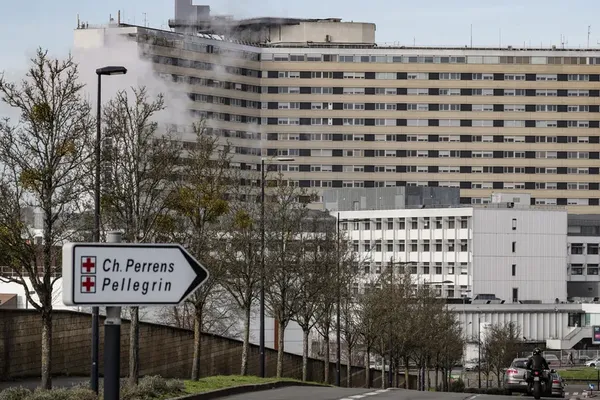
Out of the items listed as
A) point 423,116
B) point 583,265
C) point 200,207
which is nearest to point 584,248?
point 583,265

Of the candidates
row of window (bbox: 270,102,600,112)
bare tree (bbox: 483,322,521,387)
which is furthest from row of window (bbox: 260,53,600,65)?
bare tree (bbox: 483,322,521,387)

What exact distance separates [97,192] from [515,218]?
111m

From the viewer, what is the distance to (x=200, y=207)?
40.3m

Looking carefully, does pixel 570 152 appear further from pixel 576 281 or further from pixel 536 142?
pixel 576 281

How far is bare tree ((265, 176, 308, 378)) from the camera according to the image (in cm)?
5169

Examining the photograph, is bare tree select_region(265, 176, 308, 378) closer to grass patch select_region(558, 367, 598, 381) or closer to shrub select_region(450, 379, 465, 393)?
shrub select_region(450, 379, 465, 393)

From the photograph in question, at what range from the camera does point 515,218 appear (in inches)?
5428

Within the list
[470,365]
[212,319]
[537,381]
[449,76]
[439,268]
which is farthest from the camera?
[449,76]

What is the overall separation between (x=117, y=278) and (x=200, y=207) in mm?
32528

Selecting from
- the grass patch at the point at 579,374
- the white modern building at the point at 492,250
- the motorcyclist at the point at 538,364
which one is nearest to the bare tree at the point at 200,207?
the motorcyclist at the point at 538,364

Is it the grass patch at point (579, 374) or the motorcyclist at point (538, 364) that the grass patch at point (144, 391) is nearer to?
the motorcyclist at point (538, 364)

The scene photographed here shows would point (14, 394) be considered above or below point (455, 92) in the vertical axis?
below

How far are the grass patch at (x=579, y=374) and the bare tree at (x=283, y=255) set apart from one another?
5680 cm

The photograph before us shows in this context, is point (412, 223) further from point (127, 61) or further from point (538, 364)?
point (538, 364)
